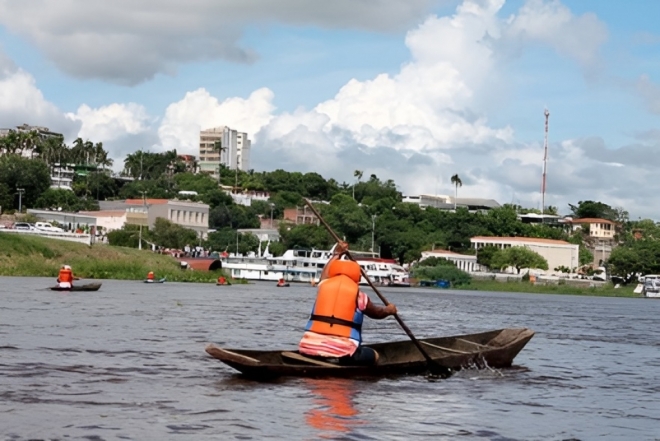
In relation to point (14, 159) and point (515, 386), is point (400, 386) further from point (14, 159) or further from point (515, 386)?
point (14, 159)

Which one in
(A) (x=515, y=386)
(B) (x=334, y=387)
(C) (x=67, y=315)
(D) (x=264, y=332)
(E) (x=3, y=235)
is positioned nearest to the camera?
(B) (x=334, y=387)

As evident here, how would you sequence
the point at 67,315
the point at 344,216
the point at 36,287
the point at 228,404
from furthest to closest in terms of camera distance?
the point at 344,216 → the point at 36,287 → the point at 67,315 → the point at 228,404

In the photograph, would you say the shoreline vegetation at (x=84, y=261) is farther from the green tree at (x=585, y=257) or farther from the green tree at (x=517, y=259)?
the green tree at (x=585, y=257)

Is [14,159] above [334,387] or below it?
above

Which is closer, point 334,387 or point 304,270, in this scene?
point 334,387

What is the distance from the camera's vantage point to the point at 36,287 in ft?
189

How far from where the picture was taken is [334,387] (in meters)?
19.8

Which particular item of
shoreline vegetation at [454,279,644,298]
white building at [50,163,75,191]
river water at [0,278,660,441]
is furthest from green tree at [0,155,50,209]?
river water at [0,278,660,441]

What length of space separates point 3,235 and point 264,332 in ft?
164

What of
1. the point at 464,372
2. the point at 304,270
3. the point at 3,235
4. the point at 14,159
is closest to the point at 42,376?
the point at 464,372

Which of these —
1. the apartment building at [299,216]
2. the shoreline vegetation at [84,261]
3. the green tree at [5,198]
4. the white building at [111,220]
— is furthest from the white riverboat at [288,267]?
the apartment building at [299,216]

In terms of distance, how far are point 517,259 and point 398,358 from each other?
448ft

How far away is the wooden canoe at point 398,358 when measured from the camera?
19922 mm

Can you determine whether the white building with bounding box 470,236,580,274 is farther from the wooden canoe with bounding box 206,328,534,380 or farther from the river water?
the wooden canoe with bounding box 206,328,534,380
